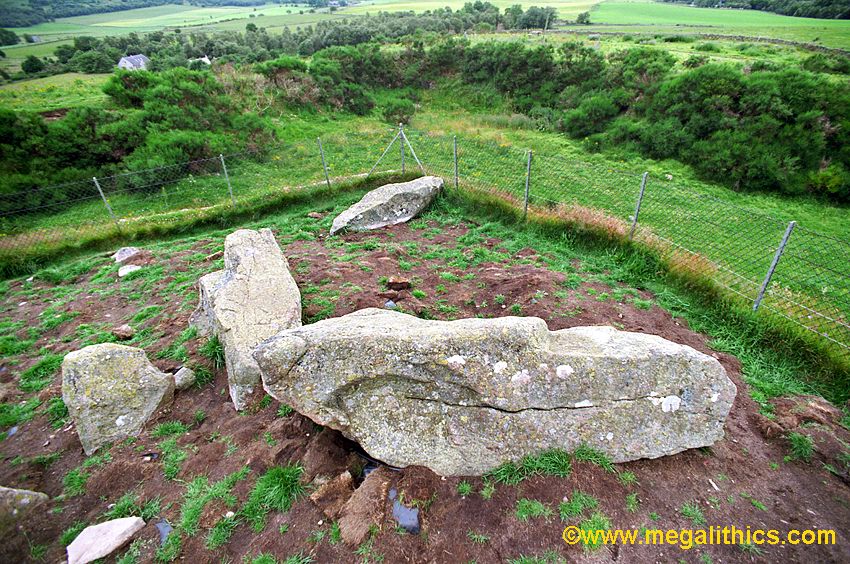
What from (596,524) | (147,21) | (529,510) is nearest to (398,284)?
(529,510)

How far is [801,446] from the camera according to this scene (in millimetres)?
4598

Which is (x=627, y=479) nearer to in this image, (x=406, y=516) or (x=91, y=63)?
(x=406, y=516)

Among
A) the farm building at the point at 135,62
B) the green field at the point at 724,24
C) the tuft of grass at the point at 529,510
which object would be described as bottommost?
the tuft of grass at the point at 529,510

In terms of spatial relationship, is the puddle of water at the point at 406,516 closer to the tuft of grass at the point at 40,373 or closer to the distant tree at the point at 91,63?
the tuft of grass at the point at 40,373

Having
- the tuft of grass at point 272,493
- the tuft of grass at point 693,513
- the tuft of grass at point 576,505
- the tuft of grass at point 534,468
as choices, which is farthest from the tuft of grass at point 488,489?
the tuft of grass at point 272,493

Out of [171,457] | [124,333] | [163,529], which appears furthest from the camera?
[124,333]

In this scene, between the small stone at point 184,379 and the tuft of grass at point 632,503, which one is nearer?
the tuft of grass at point 632,503

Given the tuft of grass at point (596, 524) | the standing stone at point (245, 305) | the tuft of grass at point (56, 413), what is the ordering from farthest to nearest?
the tuft of grass at point (56, 413) < the standing stone at point (245, 305) < the tuft of grass at point (596, 524)

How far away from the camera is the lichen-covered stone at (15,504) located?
412cm

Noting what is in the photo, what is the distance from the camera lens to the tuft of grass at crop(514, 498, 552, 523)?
12.5ft

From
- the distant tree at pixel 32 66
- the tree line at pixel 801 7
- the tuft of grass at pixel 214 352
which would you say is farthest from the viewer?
the tree line at pixel 801 7

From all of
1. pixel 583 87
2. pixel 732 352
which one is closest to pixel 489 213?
pixel 732 352

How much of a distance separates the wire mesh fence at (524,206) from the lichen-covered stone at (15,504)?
1034 centimetres

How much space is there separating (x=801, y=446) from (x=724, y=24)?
5314 cm
